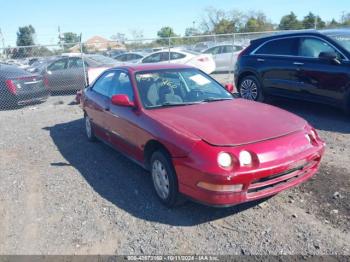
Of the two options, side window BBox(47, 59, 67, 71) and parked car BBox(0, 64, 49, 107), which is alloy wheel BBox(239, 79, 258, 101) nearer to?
parked car BBox(0, 64, 49, 107)

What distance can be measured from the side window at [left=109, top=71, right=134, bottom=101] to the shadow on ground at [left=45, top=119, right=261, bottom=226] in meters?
1.13

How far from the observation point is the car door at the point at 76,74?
12.9m

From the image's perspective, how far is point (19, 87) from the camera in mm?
10844

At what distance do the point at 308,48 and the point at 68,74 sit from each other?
8750 millimetres

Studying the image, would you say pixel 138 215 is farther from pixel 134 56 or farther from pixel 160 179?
pixel 134 56

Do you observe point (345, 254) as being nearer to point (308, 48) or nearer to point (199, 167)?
point (199, 167)

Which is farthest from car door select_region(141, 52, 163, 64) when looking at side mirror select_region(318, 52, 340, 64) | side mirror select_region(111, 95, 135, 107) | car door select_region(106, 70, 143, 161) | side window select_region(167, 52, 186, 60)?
side mirror select_region(111, 95, 135, 107)

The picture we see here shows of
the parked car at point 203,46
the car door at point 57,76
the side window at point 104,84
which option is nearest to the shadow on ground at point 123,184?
the side window at point 104,84

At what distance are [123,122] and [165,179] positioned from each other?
1294mm

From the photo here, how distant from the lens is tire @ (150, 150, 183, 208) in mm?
3781

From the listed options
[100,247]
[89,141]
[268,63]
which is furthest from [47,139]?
[268,63]

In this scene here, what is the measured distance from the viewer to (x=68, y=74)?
1295 cm

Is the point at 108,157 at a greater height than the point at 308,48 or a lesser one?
lesser

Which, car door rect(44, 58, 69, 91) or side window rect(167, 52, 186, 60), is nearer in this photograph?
car door rect(44, 58, 69, 91)
